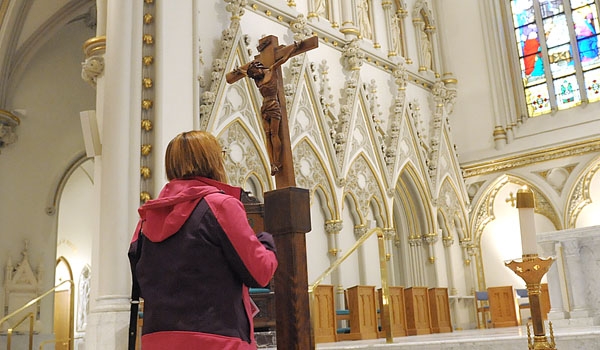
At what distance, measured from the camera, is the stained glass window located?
45.1ft

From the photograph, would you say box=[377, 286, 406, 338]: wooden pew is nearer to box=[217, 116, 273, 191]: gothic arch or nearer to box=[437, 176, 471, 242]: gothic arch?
box=[217, 116, 273, 191]: gothic arch

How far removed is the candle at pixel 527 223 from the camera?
2875mm

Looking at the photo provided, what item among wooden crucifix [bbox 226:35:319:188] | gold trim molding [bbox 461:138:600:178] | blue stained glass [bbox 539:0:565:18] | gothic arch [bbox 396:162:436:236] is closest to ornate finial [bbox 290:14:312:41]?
gothic arch [bbox 396:162:436:236]

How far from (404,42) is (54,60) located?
7300 millimetres

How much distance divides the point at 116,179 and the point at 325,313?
3.81 metres

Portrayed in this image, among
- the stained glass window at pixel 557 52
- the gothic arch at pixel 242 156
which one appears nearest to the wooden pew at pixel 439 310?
the gothic arch at pixel 242 156

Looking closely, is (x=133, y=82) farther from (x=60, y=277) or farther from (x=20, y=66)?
(x=60, y=277)

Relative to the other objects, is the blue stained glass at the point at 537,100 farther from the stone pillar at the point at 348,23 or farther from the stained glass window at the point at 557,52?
the stone pillar at the point at 348,23

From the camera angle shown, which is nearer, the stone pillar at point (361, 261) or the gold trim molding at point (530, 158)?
the stone pillar at point (361, 261)

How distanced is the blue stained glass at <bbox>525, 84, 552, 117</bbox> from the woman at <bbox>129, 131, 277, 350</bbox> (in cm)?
1323

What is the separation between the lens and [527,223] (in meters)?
2.92

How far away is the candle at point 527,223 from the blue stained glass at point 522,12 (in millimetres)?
12925

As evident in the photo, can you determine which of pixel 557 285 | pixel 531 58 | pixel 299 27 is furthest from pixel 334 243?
pixel 531 58

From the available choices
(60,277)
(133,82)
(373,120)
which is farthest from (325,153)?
(60,277)
